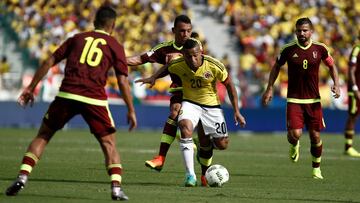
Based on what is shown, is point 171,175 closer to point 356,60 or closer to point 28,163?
point 28,163

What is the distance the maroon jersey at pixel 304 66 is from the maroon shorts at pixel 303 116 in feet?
0.32

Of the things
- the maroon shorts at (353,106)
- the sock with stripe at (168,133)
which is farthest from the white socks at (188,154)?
the maroon shorts at (353,106)

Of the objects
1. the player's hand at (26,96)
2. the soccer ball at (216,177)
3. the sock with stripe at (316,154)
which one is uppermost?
the player's hand at (26,96)

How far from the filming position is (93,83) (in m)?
10.9

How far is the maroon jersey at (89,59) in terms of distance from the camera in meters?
10.9

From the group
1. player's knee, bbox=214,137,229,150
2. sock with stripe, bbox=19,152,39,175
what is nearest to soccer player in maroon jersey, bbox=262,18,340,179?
player's knee, bbox=214,137,229,150

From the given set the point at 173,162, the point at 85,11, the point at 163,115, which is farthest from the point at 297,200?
the point at 85,11

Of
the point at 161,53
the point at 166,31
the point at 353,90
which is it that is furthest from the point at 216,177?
the point at 166,31

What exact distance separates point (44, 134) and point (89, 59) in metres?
1.10

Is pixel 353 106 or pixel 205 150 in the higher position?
pixel 205 150

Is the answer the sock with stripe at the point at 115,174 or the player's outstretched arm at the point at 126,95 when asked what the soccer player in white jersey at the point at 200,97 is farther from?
the player's outstretched arm at the point at 126,95

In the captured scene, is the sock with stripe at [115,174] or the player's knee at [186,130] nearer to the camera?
the sock with stripe at [115,174]

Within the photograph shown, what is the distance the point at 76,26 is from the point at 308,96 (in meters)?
21.1

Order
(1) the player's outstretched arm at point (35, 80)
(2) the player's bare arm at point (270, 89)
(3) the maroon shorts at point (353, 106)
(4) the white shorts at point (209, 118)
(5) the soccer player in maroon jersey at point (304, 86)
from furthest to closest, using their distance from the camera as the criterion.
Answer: (3) the maroon shorts at point (353, 106), (5) the soccer player in maroon jersey at point (304, 86), (2) the player's bare arm at point (270, 89), (4) the white shorts at point (209, 118), (1) the player's outstretched arm at point (35, 80)
